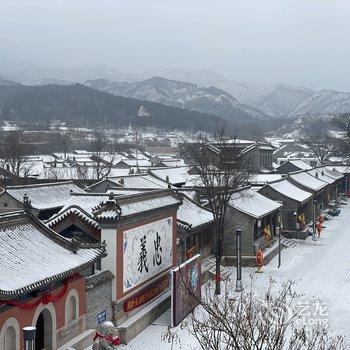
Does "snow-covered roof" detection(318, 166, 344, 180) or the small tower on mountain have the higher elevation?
the small tower on mountain

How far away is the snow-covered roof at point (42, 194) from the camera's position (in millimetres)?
36472

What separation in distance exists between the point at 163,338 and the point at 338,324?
6412 millimetres


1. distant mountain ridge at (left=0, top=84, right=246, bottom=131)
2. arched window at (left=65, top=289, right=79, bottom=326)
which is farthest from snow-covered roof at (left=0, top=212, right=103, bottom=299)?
distant mountain ridge at (left=0, top=84, right=246, bottom=131)

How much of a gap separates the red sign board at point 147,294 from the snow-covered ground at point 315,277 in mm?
888

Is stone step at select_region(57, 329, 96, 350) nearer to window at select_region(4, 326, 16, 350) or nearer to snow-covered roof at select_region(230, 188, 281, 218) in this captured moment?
window at select_region(4, 326, 16, 350)


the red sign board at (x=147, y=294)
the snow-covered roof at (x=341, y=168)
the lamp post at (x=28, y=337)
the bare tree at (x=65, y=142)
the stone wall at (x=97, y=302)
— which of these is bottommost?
the bare tree at (x=65, y=142)

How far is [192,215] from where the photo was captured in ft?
102

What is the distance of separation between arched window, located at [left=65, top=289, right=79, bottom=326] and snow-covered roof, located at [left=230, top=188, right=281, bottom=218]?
649 inches

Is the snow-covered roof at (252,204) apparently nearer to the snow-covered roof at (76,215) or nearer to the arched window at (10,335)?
the snow-covered roof at (76,215)

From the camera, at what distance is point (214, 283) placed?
28.8 m

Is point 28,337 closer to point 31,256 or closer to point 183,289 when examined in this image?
point 31,256

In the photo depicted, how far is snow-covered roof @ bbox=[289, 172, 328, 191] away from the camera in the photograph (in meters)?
52.2

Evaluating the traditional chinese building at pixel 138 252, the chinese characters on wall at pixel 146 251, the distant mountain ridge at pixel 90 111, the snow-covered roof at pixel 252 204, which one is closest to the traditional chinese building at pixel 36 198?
the snow-covered roof at pixel 252 204

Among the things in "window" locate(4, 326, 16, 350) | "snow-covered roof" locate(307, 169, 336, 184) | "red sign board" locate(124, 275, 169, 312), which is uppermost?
"window" locate(4, 326, 16, 350)
